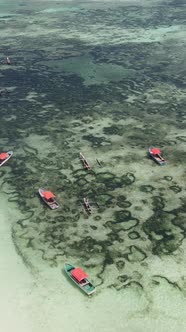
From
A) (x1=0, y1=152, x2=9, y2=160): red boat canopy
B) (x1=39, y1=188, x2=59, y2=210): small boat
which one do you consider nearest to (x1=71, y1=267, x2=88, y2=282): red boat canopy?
(x1=39, y1=188, x2=59, y2=210): small boat

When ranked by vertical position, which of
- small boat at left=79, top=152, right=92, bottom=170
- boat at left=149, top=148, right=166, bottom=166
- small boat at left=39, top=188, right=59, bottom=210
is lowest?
boat at left=149, top=148, right=166, bottom=166

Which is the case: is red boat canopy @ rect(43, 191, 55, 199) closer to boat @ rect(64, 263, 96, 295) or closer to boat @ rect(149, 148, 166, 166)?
boat @ rect(64, 263, 96, 295)

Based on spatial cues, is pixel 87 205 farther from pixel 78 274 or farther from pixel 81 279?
pixel 81 279

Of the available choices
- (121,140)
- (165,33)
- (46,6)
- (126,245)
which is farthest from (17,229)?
(46,6)

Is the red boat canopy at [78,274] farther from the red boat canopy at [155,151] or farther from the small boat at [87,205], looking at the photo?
the red boat canopy at [155,151]

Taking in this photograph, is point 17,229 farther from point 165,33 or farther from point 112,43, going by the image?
point 165,33

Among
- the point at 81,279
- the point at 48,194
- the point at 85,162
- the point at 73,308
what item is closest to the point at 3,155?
the point at 85,162
